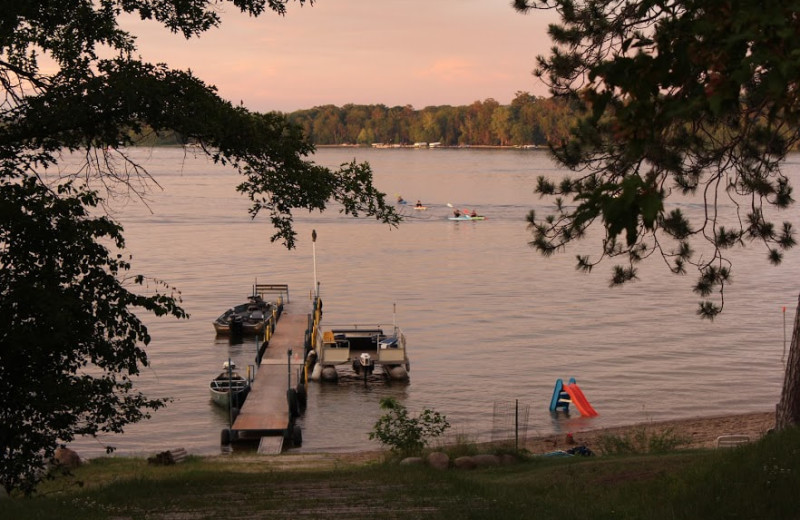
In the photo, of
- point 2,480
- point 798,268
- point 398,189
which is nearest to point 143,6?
point 2,480

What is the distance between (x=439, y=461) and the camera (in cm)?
1672

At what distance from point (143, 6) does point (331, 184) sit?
3.38 meters

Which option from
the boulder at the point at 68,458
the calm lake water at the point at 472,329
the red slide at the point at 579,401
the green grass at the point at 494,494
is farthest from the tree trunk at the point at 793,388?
the boulder at the point at 68,458

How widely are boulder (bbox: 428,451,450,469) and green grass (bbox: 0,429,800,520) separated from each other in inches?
46.9

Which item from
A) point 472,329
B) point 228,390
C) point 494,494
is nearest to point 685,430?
point 228,390

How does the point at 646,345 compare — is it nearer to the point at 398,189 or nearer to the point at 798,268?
the point at 798,268

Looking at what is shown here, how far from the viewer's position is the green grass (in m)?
9.98

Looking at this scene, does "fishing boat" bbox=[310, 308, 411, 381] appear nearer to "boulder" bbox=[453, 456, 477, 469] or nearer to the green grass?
"boulder" bbox=[453, 456, 477, 469]

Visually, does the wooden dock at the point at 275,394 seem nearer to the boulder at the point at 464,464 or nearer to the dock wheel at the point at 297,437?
the dock wheel at the point at 297,437

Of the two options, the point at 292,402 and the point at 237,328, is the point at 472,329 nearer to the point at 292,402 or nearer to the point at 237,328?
the point at 237,328

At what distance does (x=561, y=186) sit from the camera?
14.7 metres

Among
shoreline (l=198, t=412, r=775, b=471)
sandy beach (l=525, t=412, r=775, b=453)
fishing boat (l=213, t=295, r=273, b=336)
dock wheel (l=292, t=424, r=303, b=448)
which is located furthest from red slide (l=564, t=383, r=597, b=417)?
fishing boat (l=213, t=295, r=273, b=336)

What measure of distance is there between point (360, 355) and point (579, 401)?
9.84 m

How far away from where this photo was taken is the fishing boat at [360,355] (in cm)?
3475
